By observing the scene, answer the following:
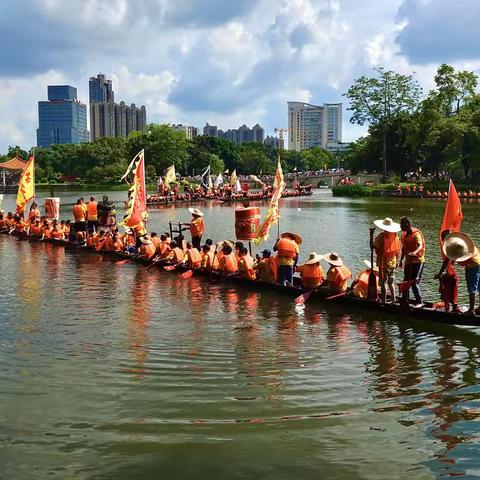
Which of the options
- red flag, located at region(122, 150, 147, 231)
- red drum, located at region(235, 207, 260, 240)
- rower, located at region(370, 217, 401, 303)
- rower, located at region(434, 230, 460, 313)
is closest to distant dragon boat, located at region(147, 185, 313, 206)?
red flag, located at region(122, 150, 147, 231)

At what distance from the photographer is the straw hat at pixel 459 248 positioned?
1315cm

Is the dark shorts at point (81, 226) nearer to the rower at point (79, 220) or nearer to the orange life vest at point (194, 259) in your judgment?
the rower at point (79, 220)

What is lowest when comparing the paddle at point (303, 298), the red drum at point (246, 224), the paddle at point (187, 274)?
the paddle at point (303, 298)

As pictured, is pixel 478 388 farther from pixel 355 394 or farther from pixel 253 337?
pixel 253 337

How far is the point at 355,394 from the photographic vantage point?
10289 mm

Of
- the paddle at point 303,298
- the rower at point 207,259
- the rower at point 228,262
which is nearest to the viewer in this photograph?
the paddle at point 303,298

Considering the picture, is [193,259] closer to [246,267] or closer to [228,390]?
[246,267]

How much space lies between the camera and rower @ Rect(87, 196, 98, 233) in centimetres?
3081

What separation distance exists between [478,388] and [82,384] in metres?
6.84

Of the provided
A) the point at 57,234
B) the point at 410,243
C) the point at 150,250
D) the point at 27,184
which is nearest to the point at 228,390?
the point at 410,243

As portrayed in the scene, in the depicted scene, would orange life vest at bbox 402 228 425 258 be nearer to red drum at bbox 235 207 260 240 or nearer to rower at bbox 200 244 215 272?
red drum at bbox 235 207 260 240

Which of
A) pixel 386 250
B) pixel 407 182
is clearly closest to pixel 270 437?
pixel 386 250

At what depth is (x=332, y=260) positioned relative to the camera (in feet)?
→ 54.1

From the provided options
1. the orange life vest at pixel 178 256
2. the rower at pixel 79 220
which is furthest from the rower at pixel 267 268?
the rower at pixel 79 220
